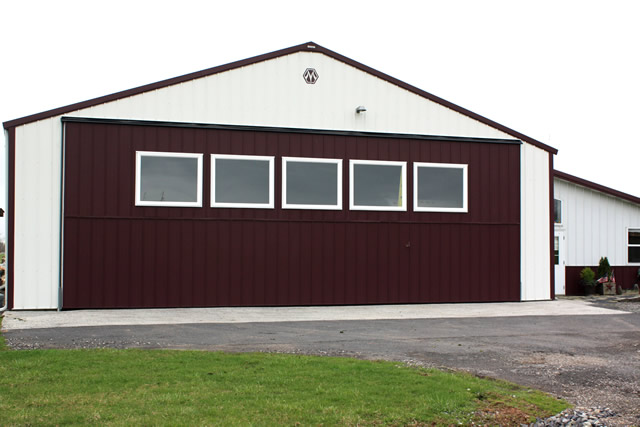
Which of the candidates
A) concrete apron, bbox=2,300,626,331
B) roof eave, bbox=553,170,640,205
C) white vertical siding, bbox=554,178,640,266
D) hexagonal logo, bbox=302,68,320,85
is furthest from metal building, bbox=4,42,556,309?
white vertical siding, bbox=554,178,640,266

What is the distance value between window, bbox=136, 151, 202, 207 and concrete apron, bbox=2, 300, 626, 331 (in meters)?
2.37

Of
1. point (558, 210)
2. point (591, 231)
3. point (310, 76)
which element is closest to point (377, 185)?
point (310, 76)

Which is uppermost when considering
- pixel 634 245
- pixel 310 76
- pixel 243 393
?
pixel 310 76

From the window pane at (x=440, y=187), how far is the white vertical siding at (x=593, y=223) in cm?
470

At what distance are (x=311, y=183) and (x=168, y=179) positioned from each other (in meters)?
3.21

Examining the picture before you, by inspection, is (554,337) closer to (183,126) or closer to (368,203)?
(368,203)

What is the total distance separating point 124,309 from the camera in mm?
13305

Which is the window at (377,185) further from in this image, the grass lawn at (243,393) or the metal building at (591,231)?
the grass lawn at (243,393)

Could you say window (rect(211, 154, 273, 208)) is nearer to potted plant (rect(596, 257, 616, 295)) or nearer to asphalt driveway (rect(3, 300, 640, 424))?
asphalt driveway (rect(3, 300, 640, 424))

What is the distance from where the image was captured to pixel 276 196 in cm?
1416

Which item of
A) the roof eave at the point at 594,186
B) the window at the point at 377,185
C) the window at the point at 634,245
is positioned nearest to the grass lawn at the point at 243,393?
the window at the point at 377,185

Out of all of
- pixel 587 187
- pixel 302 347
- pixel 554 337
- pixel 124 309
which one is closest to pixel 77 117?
pixel 124 309

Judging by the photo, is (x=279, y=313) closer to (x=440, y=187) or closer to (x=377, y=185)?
(x=377, y=185)

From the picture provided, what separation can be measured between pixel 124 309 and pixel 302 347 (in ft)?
19.6
